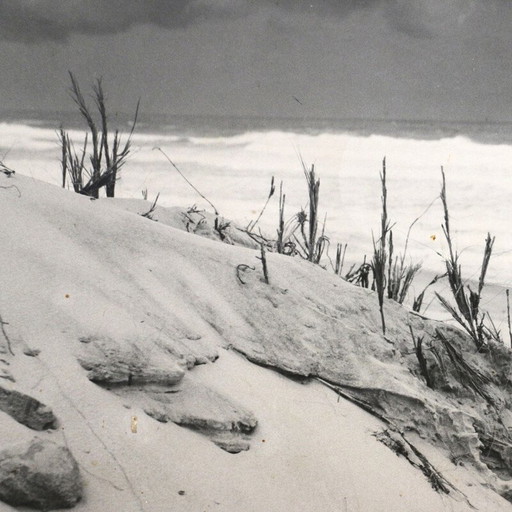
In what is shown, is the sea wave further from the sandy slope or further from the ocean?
the sandy slope

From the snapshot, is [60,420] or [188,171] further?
[188,171]

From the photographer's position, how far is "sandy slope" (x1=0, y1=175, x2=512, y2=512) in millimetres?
1437

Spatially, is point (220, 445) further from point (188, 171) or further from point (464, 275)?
point (188, 171)

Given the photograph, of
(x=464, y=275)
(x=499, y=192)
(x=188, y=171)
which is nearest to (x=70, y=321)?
(x=464, y=275)

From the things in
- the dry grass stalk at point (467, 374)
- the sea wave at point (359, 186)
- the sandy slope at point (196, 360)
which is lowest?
the sea wave at point (359, 186)

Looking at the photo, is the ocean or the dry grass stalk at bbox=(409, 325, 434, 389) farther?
the ocean

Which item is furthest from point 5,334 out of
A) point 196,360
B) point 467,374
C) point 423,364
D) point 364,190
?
point 364,190

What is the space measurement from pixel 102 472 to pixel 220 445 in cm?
35

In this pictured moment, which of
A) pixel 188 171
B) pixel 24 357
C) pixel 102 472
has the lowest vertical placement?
pixel 188 171

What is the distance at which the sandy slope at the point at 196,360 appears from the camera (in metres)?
1.44

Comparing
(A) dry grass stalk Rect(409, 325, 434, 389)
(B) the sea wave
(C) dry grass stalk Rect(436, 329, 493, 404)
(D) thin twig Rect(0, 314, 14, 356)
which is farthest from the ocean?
(D) thin twig Rect(0, 314, 14, 356)

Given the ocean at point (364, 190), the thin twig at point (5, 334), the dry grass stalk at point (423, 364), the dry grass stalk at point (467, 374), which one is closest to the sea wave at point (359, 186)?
the ocean at point (364, 190)

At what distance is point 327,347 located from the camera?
2.20 metres

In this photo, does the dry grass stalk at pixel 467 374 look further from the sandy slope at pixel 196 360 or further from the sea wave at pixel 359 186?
the sea wave at pixel 359 186
